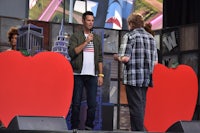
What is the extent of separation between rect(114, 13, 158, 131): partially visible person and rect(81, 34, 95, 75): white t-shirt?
1.79 ft

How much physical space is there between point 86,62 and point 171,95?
987 mm

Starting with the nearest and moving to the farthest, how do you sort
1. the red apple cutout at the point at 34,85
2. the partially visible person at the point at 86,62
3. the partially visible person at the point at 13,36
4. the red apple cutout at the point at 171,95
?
the red apple cutout at the point at 34,85
the red apple cutout at the point at 171,95
the partially visible person at the point at 86,62
the partially visible person at the point at 13,36

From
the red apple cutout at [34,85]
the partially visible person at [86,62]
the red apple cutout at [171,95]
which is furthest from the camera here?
the partially visible person at [86,62]

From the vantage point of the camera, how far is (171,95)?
4.95 meters

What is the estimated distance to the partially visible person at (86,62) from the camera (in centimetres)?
541

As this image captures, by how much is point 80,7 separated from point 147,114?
37.4 feet

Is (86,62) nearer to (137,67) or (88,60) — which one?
(88,60)

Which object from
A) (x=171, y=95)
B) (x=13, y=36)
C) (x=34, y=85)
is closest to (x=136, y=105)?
(x=171, y=95)

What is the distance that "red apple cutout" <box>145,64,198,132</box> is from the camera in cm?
486

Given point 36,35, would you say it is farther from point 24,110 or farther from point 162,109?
point 24,110

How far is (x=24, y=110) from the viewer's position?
134 inches

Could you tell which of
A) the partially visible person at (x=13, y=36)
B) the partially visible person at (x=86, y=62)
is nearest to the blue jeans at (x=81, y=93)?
the partially visible person at (x=86, y=62)

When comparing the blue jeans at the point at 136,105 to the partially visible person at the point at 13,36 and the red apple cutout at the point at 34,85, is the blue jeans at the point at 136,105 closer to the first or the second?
the red apple cutout at the point at 34,85

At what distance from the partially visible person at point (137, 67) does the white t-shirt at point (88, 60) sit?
1.79 feet
